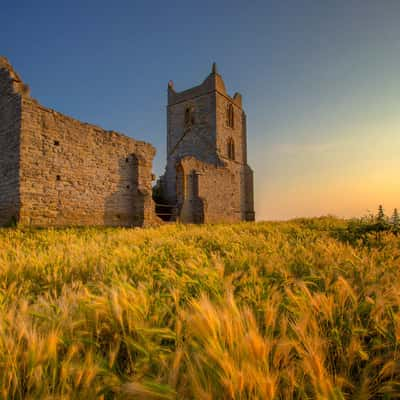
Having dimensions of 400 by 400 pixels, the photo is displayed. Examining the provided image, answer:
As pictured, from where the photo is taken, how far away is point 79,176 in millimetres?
10117

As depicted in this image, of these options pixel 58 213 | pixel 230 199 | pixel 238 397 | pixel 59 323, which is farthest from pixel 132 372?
pixel 230 199

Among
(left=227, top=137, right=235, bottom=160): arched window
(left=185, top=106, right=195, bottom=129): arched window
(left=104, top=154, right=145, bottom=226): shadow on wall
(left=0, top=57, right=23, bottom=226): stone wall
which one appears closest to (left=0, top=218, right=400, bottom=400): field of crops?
(left=0, top=57, right=23, bottom=226): stone wall

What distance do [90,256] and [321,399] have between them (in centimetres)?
273

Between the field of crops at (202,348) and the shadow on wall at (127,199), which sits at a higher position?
the shadow on wall at (127,199)

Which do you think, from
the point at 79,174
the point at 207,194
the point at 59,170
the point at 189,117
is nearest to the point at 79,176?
the point at 79,174

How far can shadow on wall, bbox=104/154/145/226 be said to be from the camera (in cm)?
1143

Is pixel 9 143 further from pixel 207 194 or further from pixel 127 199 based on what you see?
pixel 207 194

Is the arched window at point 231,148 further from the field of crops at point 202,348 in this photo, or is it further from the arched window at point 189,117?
the field of crops at point 202,348

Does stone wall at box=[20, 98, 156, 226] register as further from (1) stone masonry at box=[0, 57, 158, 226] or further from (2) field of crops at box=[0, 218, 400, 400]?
(2) field of crops at box=[0, 218, 400, 400]

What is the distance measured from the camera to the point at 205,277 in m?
1.82

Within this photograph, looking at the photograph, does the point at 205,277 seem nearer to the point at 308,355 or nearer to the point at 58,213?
the point at 308,355

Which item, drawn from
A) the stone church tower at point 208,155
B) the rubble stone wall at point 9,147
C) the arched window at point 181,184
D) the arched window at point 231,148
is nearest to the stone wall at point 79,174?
the rubble stone wall at point 9,147

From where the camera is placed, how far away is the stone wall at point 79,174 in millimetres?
8648

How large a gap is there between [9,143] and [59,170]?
184cm
